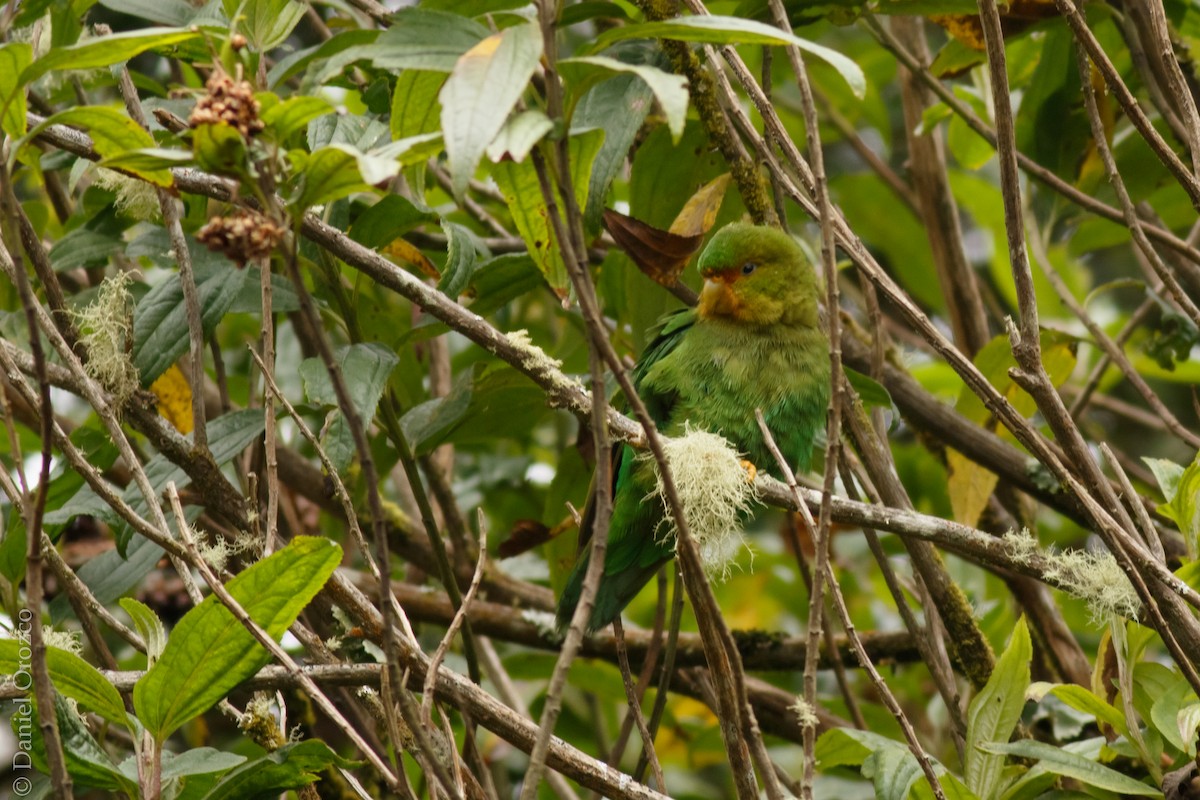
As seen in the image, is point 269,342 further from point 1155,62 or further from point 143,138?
point 1155,62

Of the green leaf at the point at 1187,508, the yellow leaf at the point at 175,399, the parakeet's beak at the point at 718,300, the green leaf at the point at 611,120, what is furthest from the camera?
the parakeet's beak at the point at 718,300

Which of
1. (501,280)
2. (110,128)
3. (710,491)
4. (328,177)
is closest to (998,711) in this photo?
(710,491)

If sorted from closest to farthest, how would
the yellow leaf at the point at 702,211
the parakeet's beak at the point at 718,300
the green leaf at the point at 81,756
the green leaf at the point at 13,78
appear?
1. the green leaf at the point at 13,78
2. the green leaf at the point at 81,756
3. the yellow leaf at the point at 702,211
4. the parakeet's beak at the point at 718,300

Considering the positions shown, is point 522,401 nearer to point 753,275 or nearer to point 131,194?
point 753,275

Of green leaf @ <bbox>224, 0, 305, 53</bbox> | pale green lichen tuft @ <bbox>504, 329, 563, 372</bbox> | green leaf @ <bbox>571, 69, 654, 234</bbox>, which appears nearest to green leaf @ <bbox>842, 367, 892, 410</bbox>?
green leaf @ <bbox>571, 69, 654, 234</bbox>

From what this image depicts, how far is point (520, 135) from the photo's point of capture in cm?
133

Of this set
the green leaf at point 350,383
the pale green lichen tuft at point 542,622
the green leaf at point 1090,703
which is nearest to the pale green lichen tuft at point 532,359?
the green leaf at point 350,383

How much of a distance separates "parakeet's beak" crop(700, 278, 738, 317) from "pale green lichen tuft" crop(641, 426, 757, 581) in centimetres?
79

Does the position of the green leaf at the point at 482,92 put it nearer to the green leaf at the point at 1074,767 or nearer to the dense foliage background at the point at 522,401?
the dense foliage background at the point at 522,401

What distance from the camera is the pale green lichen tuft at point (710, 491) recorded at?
224 cm

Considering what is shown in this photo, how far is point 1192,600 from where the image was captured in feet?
5.76

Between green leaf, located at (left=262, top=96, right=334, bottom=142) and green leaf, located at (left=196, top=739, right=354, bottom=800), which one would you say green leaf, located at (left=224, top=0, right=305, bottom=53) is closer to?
green leaf, located at (left=262, top=96, right=334, bottom=142)

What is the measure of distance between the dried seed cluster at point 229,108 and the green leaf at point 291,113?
2.6 inches

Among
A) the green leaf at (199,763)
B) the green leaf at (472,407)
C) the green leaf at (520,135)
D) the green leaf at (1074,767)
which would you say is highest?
the green leaf at (520,135)
